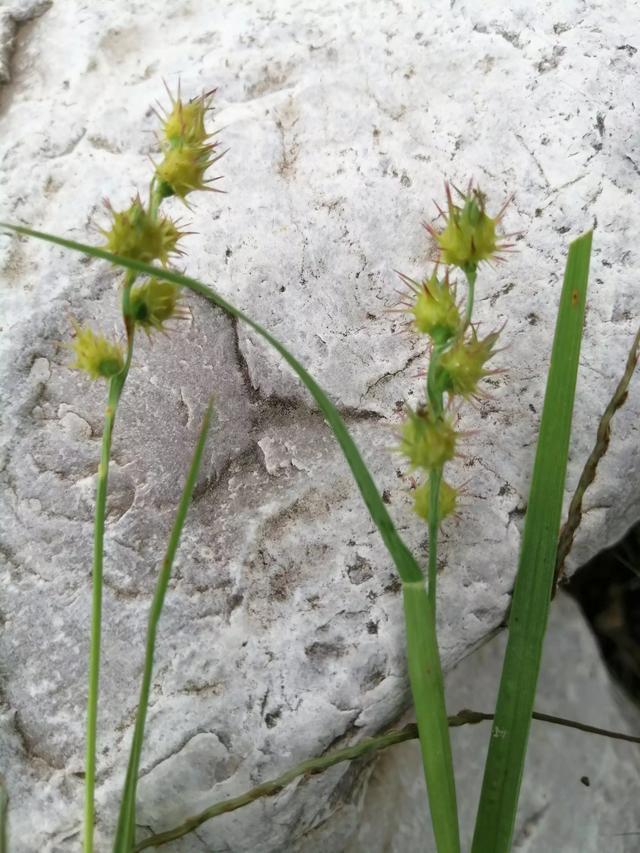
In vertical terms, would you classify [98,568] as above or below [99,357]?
below

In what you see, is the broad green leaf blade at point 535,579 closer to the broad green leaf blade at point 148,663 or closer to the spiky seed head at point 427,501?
the spiky seed head at point 427,501

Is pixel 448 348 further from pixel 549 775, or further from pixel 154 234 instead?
pixel 549 775

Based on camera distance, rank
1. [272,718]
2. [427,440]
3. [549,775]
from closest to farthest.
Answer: [427,440]
[272,718]
[549,775]

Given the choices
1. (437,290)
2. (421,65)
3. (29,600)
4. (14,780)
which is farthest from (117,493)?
(421,65)

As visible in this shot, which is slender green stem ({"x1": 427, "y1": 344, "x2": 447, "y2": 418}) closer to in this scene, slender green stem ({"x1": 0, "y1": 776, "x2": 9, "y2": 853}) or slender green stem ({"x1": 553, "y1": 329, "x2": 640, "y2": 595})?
slender green stem ({"x1": 553, "y1": 329, "x2": 640, "y2": 595})

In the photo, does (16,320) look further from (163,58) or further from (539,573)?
(539,573)

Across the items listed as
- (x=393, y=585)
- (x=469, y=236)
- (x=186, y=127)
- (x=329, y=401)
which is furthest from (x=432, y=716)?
(x=186, y=127)
